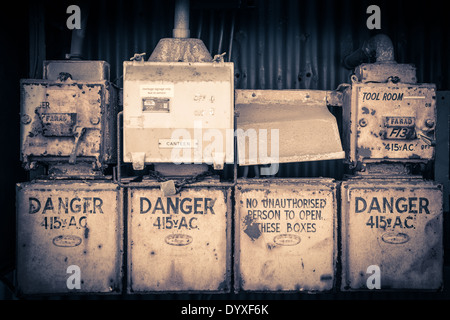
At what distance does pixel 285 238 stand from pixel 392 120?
120 cm

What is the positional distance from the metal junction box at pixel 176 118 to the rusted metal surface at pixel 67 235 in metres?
0.43

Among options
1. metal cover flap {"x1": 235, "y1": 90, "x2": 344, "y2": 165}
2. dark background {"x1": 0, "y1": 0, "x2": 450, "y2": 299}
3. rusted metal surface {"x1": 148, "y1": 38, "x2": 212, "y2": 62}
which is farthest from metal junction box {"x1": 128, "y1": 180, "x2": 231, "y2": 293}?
rusted metal surface {"x1": 148, "y1": 38, "x2": 212, "y2": 62}

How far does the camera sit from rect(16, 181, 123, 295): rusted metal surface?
2156 millimetres

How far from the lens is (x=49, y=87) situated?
216cm

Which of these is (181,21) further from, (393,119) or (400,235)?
(400,235)

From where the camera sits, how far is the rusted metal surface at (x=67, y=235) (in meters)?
2.16

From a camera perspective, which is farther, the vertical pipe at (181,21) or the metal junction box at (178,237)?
the vertical pipe at (181,21)

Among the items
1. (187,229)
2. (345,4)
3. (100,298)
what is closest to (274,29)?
(345,4)

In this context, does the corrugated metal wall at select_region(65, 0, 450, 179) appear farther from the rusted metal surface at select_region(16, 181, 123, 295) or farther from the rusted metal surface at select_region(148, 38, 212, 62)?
the rusted metal surface at select_region(16, 181, 123, 295)

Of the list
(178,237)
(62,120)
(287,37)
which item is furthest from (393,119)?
(62,120)

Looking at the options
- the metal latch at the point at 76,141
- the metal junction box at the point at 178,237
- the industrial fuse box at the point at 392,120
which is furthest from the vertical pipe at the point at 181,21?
the industrial fuse box at the point at 392,120

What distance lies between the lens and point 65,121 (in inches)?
84.4

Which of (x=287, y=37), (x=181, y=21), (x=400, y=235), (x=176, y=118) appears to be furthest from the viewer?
(x=287, y=37)

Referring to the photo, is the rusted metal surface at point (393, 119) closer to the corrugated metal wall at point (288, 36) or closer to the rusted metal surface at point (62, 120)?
the corrugated metal wall at point (288, 36)
